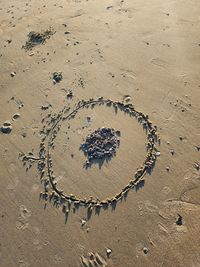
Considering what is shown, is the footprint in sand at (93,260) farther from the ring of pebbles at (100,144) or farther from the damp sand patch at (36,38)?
the damp sand patch at (36,38)

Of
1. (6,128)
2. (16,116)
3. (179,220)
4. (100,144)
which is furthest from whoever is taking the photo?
(16,116)

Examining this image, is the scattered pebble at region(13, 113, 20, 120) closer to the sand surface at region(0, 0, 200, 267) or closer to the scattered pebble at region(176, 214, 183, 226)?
the sand surface at region(0, 0, 200, 267)

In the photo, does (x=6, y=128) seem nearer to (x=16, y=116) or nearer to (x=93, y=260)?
(x=16, y=116)

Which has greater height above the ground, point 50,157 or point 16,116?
point 16,116

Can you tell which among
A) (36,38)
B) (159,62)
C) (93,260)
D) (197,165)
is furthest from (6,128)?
(197,165)

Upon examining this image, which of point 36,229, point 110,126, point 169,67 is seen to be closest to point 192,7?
point 169,67

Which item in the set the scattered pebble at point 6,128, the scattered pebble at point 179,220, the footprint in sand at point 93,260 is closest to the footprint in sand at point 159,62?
the scattered pebble at point 6,128
